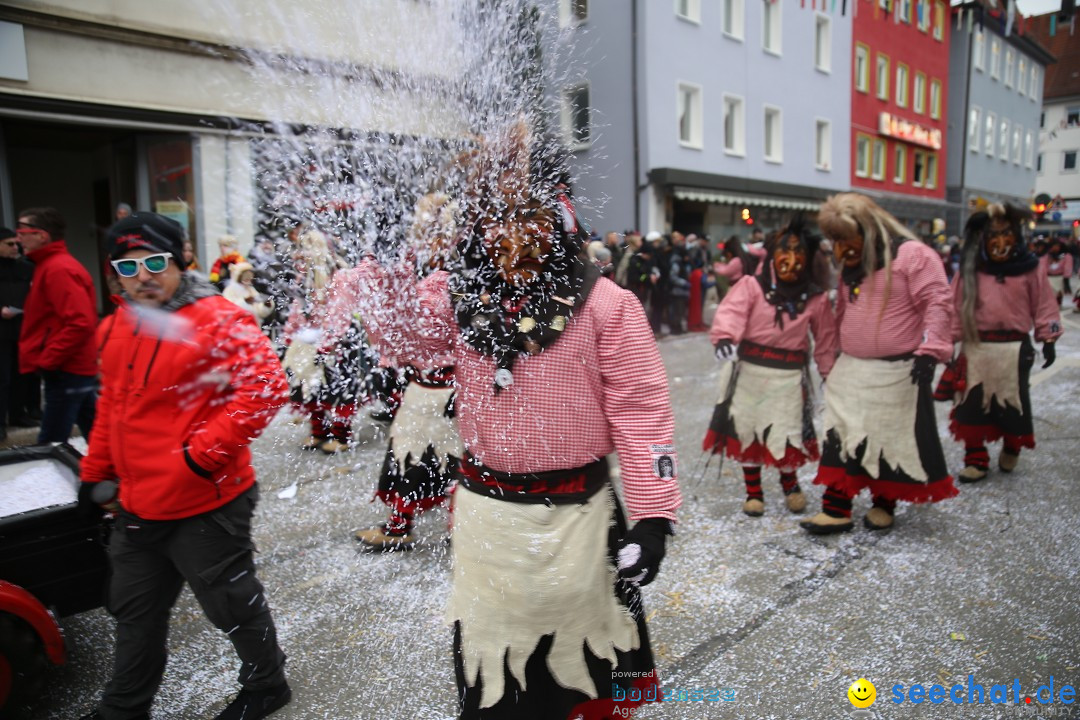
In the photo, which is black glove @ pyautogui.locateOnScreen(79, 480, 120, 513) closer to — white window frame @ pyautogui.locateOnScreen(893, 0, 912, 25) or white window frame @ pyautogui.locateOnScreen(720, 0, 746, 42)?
white window frame @ pyautogui.locateOnScreen(893, 0, 912, 25)

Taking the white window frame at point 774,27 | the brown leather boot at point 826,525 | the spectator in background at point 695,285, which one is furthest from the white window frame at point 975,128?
the brown leather boot at point 826,525

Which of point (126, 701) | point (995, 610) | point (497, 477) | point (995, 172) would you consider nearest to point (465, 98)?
point (497, 477)

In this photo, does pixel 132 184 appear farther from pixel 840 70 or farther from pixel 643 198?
pixel 840 70

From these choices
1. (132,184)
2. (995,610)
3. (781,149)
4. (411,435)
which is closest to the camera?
(995,610)

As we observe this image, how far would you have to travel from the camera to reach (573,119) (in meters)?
1.81

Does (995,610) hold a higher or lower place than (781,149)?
lower

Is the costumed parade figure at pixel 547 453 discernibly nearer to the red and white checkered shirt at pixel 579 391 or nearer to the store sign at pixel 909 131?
the red and white checkered shirt at pixel 579 391

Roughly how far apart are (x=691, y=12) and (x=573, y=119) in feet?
61.9

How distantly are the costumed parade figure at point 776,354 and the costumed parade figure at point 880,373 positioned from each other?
0.20m

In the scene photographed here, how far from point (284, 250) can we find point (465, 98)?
55 cm

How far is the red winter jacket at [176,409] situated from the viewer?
2262mm

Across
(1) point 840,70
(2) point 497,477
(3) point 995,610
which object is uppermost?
(1) point 840,70

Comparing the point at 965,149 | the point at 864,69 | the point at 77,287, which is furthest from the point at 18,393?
the point at 965,149

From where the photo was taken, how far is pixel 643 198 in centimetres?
1798
